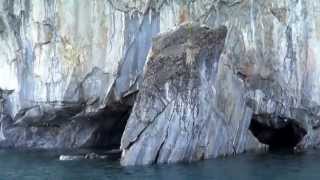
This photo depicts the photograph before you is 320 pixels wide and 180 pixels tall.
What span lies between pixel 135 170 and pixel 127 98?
10123 mm

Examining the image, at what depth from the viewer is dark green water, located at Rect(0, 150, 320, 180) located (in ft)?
112

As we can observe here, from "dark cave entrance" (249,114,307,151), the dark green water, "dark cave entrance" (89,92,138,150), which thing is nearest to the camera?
the dark green water

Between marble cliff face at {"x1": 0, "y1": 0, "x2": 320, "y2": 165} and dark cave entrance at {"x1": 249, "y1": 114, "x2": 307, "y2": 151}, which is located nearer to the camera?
marble cliff face at {"x1": 0, "y1": 0, "x2": 320, "y2": 165}

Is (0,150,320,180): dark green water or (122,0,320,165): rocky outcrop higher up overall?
(122,0,320,165): rocky outcrop

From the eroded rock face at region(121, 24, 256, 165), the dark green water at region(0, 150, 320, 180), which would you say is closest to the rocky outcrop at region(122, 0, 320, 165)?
the dark green water at region(0, 150, 320, 180)

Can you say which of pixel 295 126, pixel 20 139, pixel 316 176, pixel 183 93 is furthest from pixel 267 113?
pixel 20 139

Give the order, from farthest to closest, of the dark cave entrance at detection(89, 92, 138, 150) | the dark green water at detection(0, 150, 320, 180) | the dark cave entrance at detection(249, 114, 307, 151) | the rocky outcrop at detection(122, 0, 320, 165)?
1. the dark cave entrance at detection(89, 92, 138, 150)
2. the dark cave entrance at detection(249, 114, 307, 151)
3. the rocky outcrop at detection(122, 0, 320, 165)
4. the dark green water at detection(0, 150, 320, 180)

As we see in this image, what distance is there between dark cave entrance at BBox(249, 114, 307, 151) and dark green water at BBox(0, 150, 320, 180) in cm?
423

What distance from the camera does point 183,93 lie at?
127 feet

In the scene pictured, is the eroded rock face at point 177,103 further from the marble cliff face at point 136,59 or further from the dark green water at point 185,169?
the marble cliff face at point 136,59

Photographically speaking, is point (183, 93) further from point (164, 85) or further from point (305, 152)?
point (305, 152)

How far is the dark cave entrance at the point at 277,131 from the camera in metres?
45.5

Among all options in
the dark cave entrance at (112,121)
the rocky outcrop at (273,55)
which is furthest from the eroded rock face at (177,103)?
the dark cave entrance at (112,121)

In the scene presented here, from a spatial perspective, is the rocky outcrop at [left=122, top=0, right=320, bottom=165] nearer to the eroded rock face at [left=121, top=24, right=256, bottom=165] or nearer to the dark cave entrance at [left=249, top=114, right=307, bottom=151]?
the dark cave entrance at [left=249, top=114, right=307, bottom=151]
